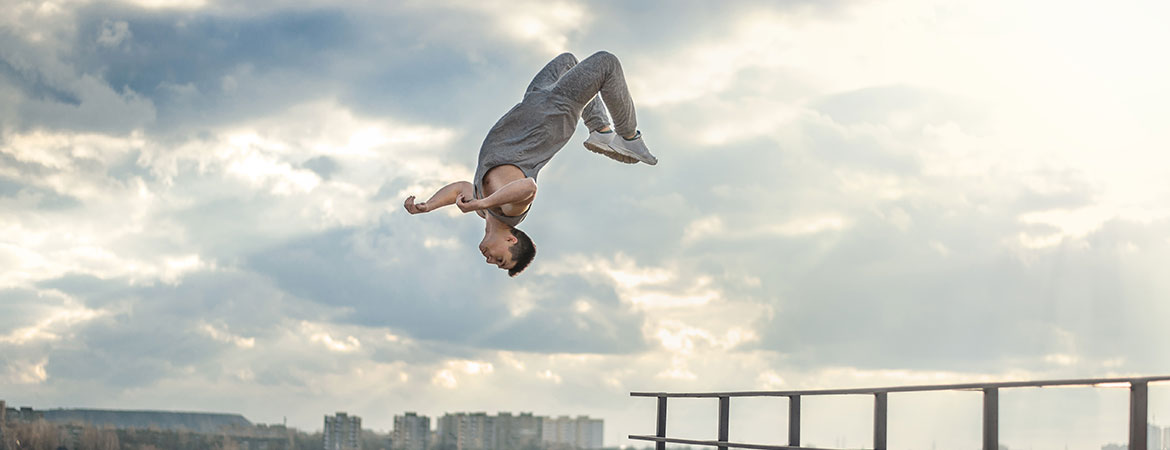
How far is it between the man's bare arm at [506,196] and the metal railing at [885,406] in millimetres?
1979

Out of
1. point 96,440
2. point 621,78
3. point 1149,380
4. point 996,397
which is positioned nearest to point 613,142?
point 621,78

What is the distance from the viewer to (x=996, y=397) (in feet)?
16.8

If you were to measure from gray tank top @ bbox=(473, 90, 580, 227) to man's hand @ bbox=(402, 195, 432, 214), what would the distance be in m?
0.29

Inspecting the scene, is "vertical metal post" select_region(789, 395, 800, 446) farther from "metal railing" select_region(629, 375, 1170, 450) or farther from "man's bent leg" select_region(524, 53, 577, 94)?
"man's bent leg" select_region(524, 53, 577, 94)

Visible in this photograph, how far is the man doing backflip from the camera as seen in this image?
593 cm

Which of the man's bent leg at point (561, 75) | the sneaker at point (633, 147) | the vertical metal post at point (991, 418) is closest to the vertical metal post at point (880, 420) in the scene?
the vertical metal post at point (991, 418)

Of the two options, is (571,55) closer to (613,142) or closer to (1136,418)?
(613,142)

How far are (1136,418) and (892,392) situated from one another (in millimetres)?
1468

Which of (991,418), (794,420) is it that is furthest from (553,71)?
(991,418)

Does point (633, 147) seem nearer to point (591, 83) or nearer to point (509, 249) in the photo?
point (591, 83)

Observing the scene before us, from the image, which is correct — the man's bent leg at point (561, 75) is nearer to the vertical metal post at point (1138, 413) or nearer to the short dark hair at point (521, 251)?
the short dark hair at point (521, 251)

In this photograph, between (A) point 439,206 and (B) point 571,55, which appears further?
(B) point 571,55

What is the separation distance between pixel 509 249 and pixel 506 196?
67 cm

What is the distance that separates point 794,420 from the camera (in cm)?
670
